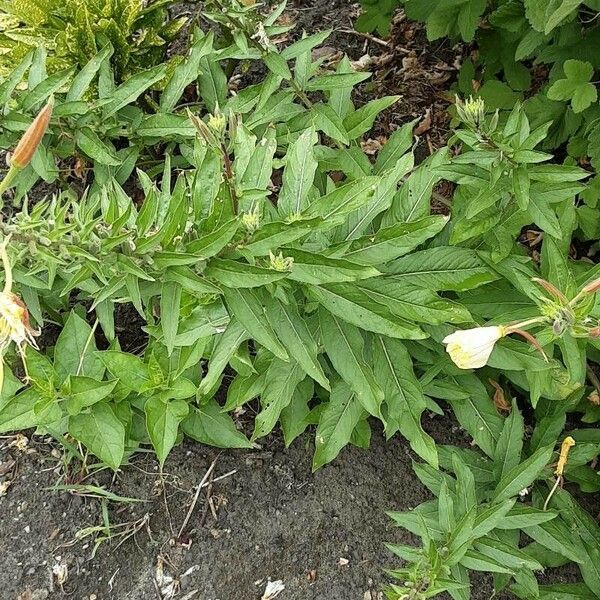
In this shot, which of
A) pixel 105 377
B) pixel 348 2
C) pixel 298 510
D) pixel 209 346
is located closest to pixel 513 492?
pixel 298 510

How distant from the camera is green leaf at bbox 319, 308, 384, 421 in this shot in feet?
6.57

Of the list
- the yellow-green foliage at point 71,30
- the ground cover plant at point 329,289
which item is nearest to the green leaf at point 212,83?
the ground cover plant at point 329,289

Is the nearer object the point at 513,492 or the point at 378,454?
the point at 513,492

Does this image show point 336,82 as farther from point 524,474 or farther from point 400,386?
point 524,474

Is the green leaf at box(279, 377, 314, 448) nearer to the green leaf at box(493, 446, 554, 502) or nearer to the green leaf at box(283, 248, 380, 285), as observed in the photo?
the green leaf at box(493, 446, 554, 502)

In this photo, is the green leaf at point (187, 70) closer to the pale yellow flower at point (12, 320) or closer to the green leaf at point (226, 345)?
the green leaf at point (226, 345)

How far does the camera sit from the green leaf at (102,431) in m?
2.36

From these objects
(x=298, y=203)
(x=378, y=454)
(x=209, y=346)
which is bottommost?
(x=378, y=454)

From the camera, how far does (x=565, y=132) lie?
276 cm

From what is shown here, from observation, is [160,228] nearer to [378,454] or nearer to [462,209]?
[462,209]

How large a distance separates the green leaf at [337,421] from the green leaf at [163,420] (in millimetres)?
454

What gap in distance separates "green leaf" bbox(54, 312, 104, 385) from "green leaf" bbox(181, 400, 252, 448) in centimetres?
39

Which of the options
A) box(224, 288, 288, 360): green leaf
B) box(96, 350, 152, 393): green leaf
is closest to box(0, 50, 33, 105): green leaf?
box(96, 350, 152, 393): green leaf

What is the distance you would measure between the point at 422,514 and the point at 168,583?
1.00 meters
